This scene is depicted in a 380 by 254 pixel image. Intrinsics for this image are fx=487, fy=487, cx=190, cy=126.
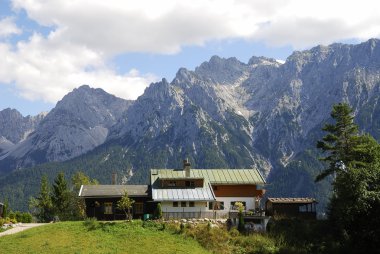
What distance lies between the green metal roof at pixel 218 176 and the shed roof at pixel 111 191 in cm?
295

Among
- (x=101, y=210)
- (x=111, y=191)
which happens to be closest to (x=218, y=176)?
(x=111, y=191)

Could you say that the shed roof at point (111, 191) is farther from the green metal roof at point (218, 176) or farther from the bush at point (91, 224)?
the bush at point (91, 224)

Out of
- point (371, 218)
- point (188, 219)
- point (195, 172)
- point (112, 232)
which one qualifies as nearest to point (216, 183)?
point (195, 172)

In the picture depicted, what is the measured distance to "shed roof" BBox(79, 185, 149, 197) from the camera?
70125mm

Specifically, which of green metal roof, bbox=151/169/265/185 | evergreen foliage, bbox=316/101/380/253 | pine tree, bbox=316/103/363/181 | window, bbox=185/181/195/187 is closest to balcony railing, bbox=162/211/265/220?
window, bbox=185/181/195/187

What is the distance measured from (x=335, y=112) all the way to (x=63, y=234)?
39.8m

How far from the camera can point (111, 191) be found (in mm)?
71812

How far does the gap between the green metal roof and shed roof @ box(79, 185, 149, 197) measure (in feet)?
9.69

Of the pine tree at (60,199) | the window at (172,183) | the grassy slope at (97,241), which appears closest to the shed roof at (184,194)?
the window at (172,183)

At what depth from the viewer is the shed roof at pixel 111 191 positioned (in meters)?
70.1

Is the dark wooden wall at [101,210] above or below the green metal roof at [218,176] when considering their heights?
below

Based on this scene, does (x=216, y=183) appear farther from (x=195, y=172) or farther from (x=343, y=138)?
(x=343, y=138)

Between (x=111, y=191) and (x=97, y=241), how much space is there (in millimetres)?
20526

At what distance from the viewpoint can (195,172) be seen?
79500 millimetres
